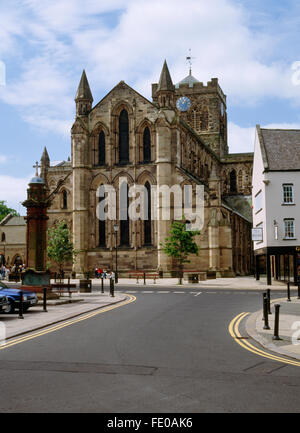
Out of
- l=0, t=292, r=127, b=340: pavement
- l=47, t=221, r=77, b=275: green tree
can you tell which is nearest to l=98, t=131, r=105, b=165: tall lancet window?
l=47, t=221, r=77, b=275: green tree

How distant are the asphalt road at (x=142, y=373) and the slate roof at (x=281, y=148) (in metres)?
24.6

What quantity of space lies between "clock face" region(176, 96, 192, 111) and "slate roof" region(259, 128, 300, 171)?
1413 inches

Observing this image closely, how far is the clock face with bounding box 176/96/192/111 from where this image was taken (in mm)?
73562

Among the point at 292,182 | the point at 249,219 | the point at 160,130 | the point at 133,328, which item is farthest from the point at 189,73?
the point at 133,328

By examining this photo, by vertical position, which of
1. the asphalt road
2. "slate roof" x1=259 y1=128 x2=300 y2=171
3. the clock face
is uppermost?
the clock face

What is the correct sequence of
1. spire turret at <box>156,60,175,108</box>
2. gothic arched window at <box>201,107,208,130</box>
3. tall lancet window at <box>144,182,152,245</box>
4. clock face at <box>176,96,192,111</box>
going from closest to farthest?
spire turret at <box>156,60,175,108</box>
tall lancet window at <box>144,182,152,245</box>
clock face at <box>176,96,192,111</box>
gothic arched window at <box>201,107,208,130</box>

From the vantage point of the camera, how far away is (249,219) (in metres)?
65.5

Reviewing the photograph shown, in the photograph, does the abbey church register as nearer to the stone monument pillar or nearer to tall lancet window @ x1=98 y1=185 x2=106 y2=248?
tall lancet window @ x1=98 y1=185 x2=106 y2=248

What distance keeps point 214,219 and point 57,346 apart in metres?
36.1

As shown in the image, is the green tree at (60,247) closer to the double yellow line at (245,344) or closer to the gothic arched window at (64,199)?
the gothic arched window at (64,199)

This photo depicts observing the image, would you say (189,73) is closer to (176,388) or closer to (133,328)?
(133,328)

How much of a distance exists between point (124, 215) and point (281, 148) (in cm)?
1772

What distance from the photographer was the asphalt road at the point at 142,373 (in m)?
6.26

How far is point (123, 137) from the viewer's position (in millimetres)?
50625
